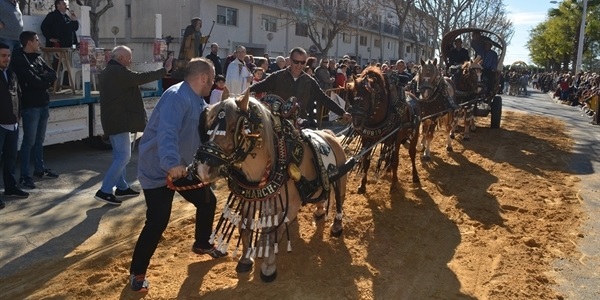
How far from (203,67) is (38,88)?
3.75m

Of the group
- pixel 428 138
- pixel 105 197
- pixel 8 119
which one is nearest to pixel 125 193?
pixel 105 197

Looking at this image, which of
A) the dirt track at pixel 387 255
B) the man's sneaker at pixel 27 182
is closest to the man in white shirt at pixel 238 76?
the dirt track at pixel 387 255

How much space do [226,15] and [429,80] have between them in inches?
894

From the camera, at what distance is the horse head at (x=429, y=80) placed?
9039mm

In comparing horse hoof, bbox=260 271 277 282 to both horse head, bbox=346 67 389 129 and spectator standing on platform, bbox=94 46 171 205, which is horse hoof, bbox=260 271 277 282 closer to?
spectator standing on platform, bbox=94 46 171 205

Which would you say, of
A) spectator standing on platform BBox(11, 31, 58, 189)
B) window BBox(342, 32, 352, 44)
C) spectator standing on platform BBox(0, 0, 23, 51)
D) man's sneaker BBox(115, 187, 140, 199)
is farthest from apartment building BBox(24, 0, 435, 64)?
man's sneaker BBox(115, 187, 140, 199)

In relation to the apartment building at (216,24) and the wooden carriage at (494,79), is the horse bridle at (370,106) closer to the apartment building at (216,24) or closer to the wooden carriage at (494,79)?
the wooden carriage at (494,79)

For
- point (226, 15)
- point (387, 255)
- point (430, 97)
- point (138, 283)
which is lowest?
point (387, 255)

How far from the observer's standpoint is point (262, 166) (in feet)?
12.2

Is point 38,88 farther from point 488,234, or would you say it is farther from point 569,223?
point 569,223

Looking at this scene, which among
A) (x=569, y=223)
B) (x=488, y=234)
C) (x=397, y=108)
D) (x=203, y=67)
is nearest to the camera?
(x=203, y=67)

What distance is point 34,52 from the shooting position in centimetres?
647

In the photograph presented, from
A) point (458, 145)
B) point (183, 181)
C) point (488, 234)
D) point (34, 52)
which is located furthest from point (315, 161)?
point (458, 145)

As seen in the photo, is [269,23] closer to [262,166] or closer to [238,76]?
[238,76]
